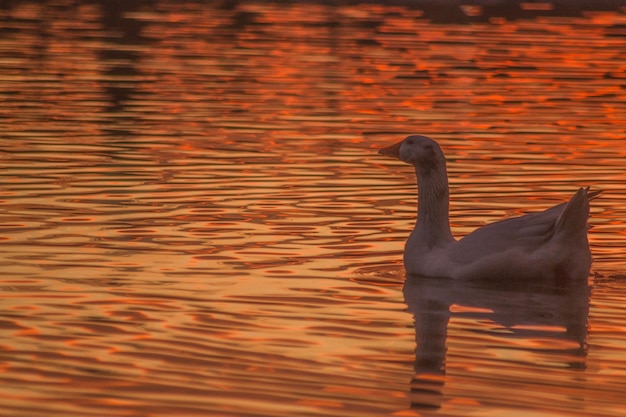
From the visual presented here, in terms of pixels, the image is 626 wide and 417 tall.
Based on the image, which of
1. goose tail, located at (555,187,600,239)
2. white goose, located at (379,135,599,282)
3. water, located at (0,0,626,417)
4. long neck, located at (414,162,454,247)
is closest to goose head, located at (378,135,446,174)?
long neck, located at (414,162,454,247)

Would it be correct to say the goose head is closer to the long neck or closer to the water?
the long neck

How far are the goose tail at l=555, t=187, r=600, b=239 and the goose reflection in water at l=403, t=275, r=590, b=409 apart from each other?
481mm

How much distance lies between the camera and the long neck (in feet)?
43.1

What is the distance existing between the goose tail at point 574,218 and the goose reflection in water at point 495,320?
481mm

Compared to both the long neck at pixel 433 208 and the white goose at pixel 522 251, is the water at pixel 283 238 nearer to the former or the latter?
the white goose at pixel 522 251

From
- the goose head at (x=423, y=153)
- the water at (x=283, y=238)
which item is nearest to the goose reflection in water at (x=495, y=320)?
the water at (x=283, y=238)

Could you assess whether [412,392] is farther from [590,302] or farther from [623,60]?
[623,60]

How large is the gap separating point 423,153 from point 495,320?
2.58m

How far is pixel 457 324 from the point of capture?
1094 cm

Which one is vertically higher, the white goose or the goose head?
Answer: the goose head

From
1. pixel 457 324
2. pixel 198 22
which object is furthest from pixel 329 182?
pixel 198 22

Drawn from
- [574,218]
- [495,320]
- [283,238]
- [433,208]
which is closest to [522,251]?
[574,218]

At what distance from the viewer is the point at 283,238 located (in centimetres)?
1423

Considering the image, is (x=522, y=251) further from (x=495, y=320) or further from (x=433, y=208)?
(x=495, y=320)
